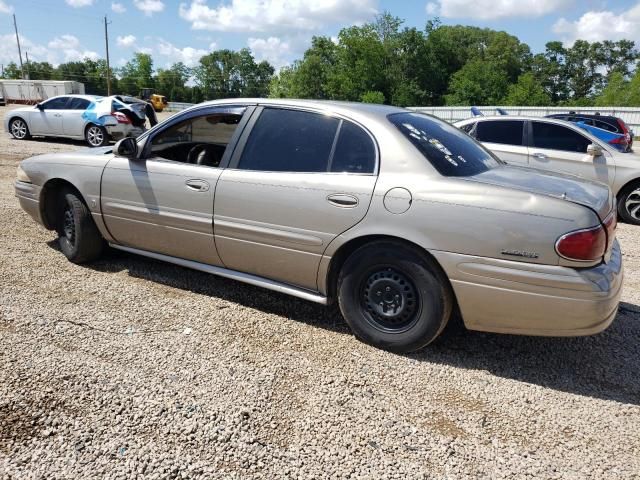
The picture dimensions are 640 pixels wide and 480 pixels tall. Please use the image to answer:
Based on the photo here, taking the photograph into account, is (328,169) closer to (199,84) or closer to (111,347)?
(111,347)

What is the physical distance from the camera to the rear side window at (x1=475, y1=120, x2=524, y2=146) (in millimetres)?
8367

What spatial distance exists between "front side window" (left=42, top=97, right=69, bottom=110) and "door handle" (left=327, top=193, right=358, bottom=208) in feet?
46.4

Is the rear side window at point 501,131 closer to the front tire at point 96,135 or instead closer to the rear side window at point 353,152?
the rear side window at point 353,152

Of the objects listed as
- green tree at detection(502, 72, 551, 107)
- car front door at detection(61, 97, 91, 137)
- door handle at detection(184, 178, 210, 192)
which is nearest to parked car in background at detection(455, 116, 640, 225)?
door handle at detection(184, 178, 210, 192)

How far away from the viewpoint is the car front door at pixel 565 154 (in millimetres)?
8000

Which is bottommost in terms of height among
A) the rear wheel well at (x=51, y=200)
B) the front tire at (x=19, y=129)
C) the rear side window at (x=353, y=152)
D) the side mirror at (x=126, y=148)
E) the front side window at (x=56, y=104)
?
the front tire at (x=19, y=129)

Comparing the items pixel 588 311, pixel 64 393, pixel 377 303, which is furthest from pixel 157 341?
pixel 588 311

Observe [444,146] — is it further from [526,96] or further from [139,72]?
[139,72]

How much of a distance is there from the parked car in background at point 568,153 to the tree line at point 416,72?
43.7 m

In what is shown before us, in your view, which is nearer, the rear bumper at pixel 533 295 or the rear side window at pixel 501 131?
the rear bumper at pixel 533 295

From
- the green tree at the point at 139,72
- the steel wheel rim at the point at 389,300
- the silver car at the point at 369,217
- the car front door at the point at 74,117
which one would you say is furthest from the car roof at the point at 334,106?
the green tree at the point at 139,72

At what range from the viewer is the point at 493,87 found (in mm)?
57969

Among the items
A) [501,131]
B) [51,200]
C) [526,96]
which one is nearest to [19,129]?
[51,200]

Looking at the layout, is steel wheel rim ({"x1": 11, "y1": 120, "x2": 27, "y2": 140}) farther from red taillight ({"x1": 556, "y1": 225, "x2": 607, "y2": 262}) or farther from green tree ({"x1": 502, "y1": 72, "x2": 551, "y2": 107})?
green tree ({"x1": 502, "y1": 72, "x2": 551, "y2": 107})
